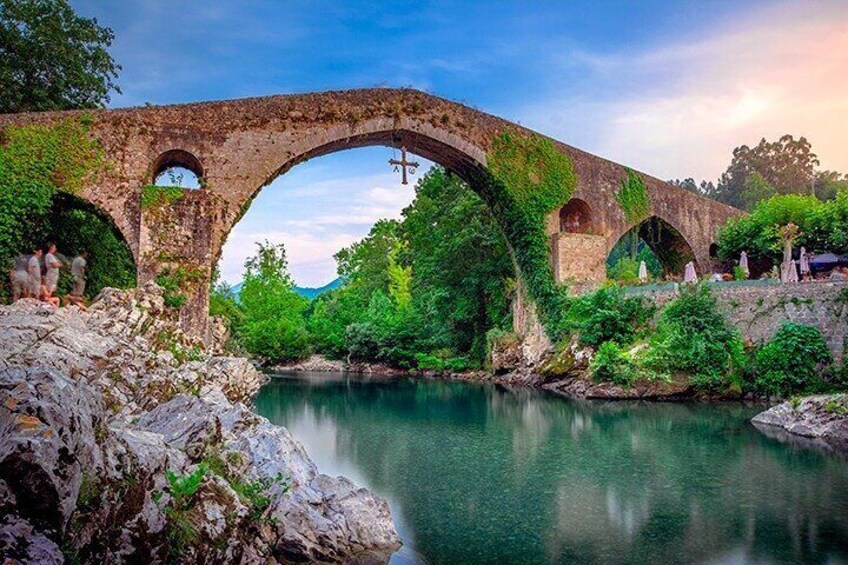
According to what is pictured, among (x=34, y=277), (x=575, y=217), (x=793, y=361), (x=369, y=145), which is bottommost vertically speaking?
(x=793, y=361)

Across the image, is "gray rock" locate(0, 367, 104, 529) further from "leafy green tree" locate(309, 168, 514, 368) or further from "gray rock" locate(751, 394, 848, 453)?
"leafy green tree" locate(309, 168, 514, 368)

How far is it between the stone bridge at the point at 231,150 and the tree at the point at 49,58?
5034 mm

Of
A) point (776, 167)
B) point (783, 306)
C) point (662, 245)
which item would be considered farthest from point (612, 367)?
point (776, 167)

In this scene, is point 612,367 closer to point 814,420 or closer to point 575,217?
point 814,420

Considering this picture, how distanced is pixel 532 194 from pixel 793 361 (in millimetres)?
10412

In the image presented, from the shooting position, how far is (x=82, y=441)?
4.14m

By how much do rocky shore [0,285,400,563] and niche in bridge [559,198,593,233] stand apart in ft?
59.4

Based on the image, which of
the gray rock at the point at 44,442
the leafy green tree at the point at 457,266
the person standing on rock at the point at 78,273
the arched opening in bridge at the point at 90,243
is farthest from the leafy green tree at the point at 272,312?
the gray rock at the point at 44,442

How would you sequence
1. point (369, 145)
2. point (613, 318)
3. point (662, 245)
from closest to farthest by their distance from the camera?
point (613, 318) < point (369, 145) < point (662, 245)

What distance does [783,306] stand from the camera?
18.8m

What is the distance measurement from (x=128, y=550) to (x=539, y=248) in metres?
21.5

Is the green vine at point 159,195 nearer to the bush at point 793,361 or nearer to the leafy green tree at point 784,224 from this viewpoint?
the bush at point 793,361

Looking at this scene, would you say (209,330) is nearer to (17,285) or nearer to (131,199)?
(131,199)

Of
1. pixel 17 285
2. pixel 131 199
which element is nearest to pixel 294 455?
pixel 17 285
